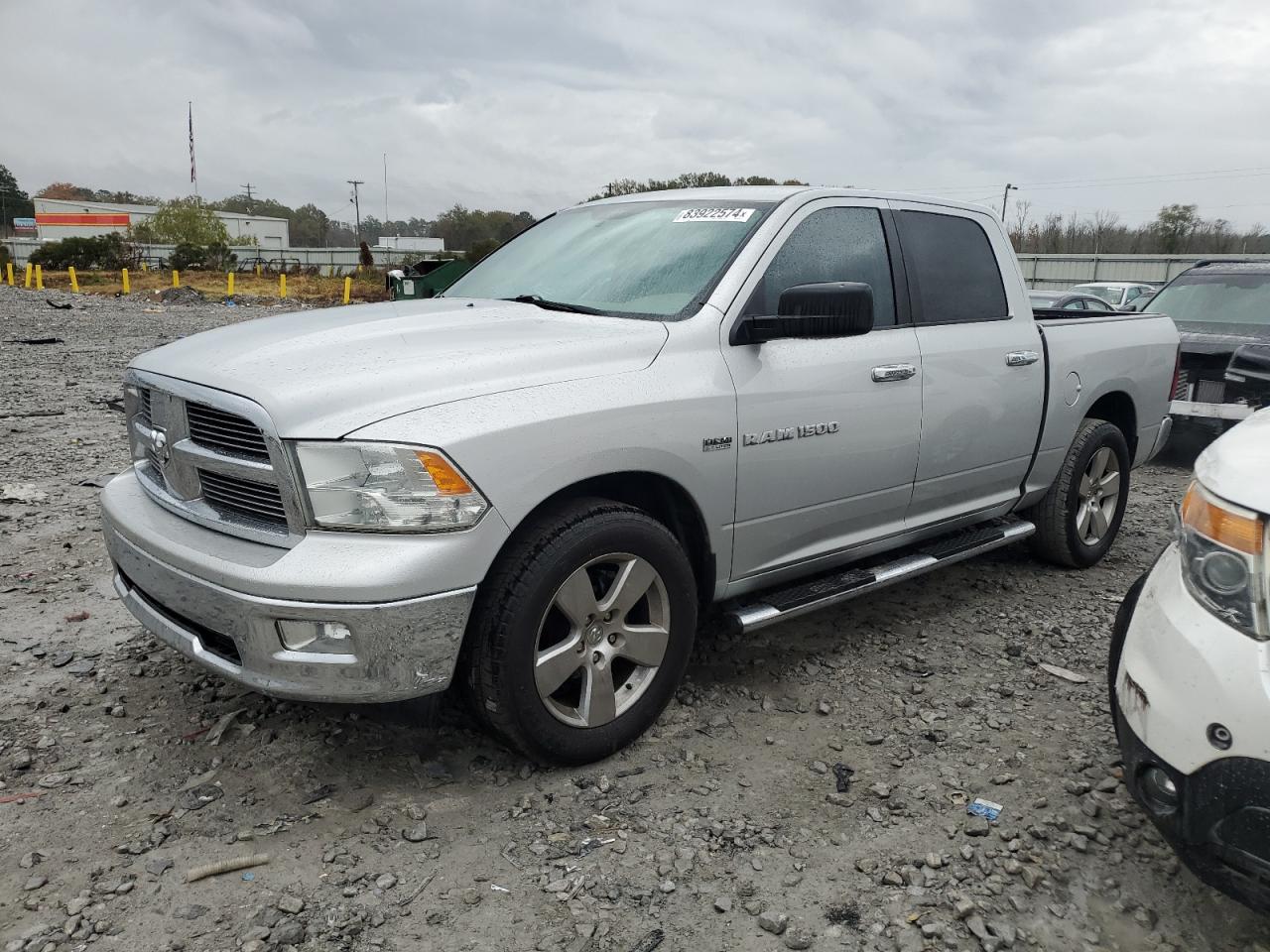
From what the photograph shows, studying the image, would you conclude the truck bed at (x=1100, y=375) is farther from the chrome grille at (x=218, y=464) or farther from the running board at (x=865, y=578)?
the chrome grille at (x=218, y=464)

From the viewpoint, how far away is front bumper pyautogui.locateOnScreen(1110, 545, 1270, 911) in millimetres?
1874

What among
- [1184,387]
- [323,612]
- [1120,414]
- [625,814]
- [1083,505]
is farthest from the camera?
[1184,387]

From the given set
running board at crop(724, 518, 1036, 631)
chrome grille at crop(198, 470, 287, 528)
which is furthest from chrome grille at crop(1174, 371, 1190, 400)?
chrome grille at crop(198, 470, 287, 528)

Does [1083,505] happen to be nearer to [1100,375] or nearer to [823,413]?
[1100,375]

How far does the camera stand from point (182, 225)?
69688mm

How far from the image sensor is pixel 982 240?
4.45 m

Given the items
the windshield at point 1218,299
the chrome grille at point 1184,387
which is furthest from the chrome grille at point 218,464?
the windshield at point 1218,299

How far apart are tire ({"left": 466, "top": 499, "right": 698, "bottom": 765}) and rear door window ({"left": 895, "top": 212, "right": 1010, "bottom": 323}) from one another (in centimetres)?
174

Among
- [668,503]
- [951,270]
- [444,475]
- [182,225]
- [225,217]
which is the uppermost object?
[225,217]

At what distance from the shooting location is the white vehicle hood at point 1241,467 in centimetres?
203

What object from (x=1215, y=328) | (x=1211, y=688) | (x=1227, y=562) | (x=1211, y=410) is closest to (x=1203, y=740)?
(x=1211, y=688)

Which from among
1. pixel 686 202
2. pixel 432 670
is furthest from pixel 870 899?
pixel 686 202

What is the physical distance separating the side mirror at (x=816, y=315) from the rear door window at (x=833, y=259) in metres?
0.12

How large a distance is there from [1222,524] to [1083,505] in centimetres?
315
